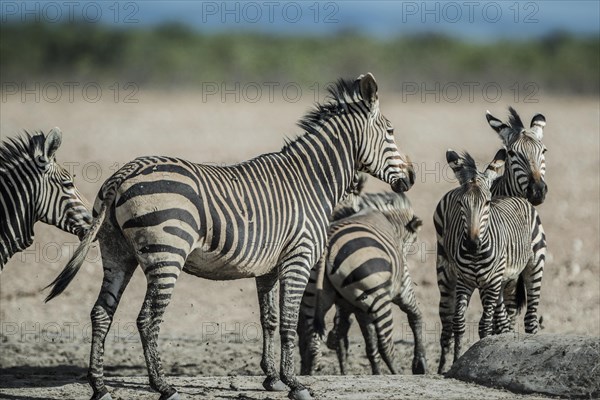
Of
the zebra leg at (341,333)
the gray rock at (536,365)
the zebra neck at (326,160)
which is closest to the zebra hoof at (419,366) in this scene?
the zebra leg at (341,333)

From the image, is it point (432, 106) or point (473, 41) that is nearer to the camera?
point (432, 106)

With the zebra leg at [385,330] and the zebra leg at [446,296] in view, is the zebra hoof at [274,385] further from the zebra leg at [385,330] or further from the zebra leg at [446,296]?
the zebra leg at [446,296]

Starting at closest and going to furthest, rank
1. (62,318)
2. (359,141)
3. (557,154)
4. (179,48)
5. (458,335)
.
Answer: (359,141) → (458,335) → (62,318) → (557,154) → (179,48)

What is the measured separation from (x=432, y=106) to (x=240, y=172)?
2473 centimetres

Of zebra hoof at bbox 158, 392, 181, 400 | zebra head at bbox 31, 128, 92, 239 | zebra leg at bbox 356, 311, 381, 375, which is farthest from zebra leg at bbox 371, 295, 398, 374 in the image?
zebra head at bbox 31, 128, 92, 239

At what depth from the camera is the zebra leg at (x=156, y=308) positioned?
7.16m

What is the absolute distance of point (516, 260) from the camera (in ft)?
32.2

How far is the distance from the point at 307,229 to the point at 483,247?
195 cm

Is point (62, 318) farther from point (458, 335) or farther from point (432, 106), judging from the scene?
point (432, 106)

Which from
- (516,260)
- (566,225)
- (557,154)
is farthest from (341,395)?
(557,154)

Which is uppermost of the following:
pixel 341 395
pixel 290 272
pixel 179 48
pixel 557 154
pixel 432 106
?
pixel 179 48

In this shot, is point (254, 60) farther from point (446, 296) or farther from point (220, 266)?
point (220, 266)

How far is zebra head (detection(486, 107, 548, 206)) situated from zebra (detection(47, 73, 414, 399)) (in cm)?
213

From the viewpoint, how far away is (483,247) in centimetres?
915
